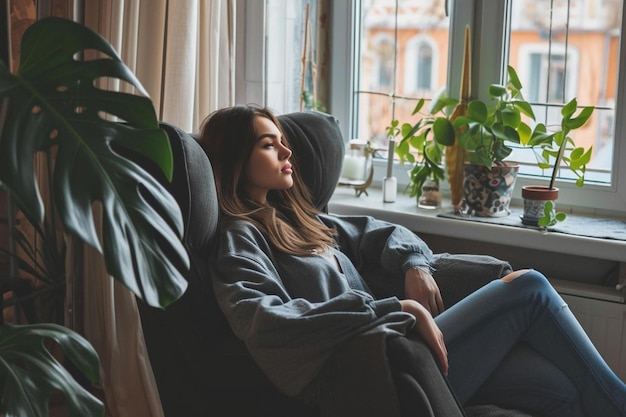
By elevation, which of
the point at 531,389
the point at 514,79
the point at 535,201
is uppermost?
the point at 514,79

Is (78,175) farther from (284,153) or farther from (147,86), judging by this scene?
(147,86)

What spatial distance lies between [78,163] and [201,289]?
654mm

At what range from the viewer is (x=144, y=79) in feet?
7.66

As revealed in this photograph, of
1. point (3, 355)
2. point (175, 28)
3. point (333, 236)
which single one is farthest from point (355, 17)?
point (3, 355)

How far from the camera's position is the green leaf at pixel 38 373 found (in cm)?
130

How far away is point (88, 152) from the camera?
1.17m

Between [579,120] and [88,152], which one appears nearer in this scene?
[88,152]

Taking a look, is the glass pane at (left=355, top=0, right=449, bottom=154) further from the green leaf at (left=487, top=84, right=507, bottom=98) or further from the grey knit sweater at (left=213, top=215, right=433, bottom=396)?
the grey knit sweater at (left=213, top=215, right=433, bottom=396)

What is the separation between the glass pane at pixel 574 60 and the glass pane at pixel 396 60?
277 mm

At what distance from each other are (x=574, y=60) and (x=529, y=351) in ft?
3.50

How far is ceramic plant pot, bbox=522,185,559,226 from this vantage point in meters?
2.45

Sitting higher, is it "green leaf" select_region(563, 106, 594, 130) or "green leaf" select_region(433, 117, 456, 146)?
"green leaf" select_region(563, 106, 594, 130)

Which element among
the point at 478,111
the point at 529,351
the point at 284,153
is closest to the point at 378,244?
the point at 284,153

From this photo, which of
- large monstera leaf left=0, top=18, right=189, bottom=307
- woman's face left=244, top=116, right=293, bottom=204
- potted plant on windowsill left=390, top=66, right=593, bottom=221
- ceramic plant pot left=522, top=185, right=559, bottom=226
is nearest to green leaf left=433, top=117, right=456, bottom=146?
potted plant on windowsill left=390, top=66, right=593, bottom=221
